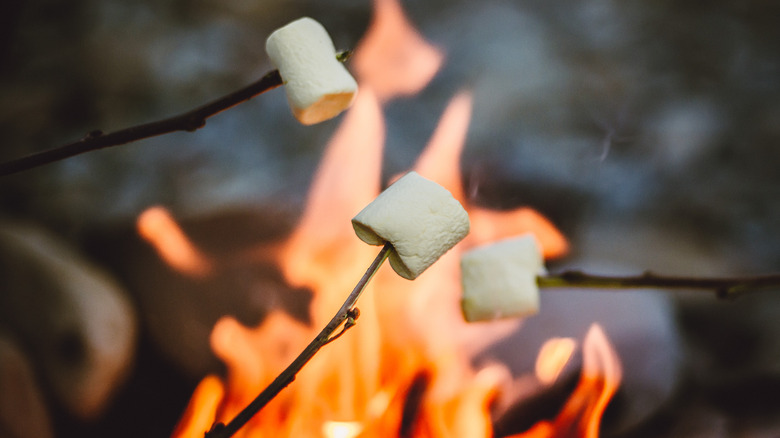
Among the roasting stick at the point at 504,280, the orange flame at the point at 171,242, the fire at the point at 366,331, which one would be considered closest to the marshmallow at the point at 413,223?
the roasting stick at the point at 504,280

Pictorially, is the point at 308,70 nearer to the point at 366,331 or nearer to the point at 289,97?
the point at 289,97

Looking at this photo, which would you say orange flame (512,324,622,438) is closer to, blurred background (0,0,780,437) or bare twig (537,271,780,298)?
blurred background (0,0,780,437)

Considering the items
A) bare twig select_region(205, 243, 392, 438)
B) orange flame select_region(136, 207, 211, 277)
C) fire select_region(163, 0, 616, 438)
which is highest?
A: bare twig select_region(205, 243, 392, 438)

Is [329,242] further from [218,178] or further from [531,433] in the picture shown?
[531,433]

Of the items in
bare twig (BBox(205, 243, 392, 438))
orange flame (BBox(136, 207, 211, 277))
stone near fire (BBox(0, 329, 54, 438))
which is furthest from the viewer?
orange flame (BBox(136, 207, 211, 277))

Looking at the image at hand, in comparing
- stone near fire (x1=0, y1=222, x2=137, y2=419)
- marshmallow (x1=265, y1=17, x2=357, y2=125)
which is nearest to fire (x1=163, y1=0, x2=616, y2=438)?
stone near fire (x1=0, y1=222, x2=137, y2=419)

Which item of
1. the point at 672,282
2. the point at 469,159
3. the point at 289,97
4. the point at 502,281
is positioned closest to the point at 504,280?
the point at 502,281

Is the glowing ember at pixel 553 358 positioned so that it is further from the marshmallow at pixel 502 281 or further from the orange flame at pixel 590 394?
the marshmallow at pixel 502 281
